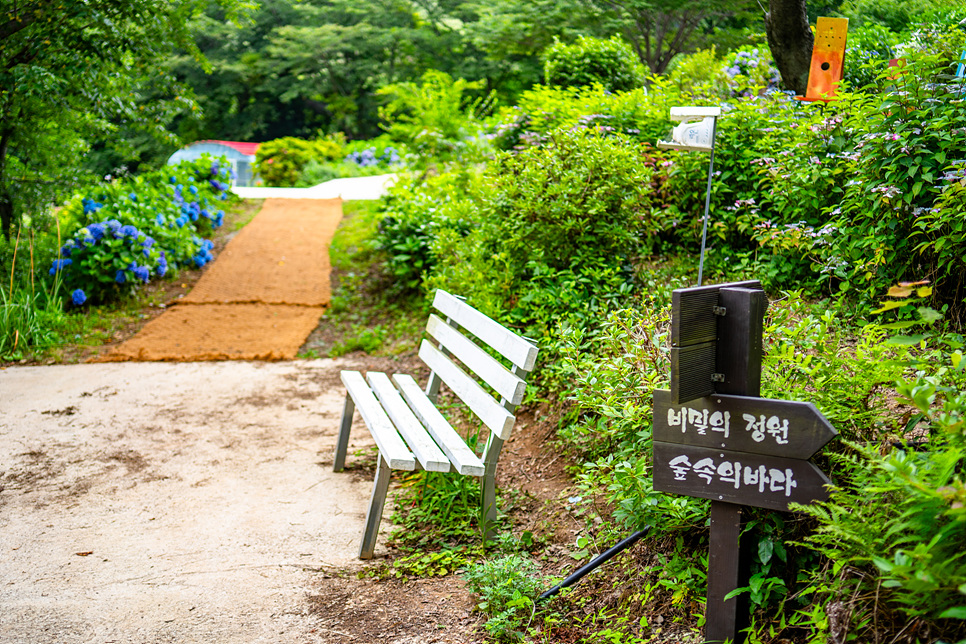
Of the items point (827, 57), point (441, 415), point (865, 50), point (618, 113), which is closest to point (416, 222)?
point (618, 113)

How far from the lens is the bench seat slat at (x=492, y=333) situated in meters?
3.04

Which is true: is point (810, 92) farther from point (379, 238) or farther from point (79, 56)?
point (79, 56)

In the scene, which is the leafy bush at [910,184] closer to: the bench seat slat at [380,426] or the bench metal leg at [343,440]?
the bench seat slat at [380,426]

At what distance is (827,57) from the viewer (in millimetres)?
5219

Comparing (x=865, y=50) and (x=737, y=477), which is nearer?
(x=737, y=477)

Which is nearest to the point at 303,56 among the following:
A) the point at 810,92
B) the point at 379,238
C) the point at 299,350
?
the point at 379,238

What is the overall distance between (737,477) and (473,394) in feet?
4.97

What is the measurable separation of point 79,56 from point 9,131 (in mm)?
1456

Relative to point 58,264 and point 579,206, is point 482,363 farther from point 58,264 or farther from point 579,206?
point 58,264

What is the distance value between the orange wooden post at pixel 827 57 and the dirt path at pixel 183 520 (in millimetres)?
4195

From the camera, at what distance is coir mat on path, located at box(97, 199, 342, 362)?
22.7 feet

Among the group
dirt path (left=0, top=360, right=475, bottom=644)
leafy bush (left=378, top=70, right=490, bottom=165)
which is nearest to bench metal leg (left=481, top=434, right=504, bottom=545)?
dirt path (left=0, top=360, right=475, bottom=644)

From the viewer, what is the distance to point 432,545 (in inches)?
132

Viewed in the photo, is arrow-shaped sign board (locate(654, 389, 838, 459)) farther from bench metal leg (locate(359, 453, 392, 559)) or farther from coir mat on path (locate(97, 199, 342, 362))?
coir mat on path (locate(97, 199, 342, 362))
